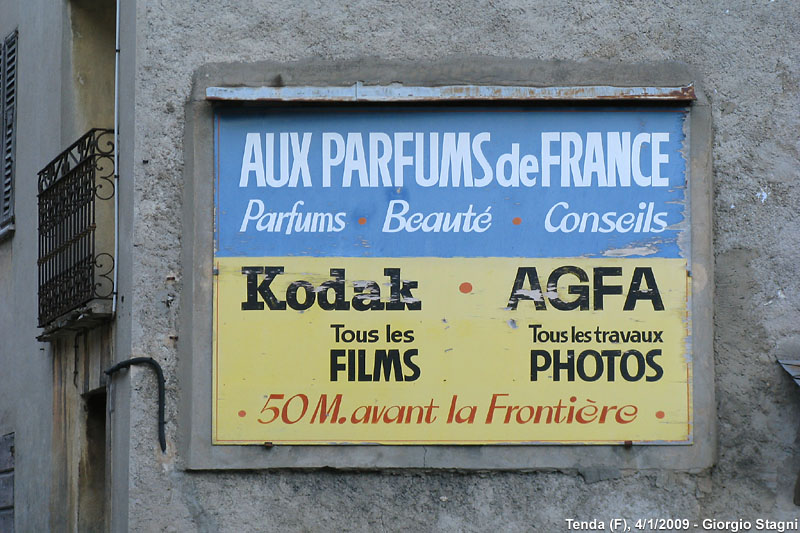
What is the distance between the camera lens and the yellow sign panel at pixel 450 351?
7.47 m

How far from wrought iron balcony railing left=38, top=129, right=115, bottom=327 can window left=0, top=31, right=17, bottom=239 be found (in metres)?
1.32

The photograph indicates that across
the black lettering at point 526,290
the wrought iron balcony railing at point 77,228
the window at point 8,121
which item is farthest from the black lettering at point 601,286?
the window at point 8,121

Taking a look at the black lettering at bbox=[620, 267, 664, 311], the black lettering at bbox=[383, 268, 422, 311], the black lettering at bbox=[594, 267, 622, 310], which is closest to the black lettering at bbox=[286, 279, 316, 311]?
the black lettering at bbox=[383, 268, 422, 311]

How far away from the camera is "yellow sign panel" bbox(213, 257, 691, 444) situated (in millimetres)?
7473

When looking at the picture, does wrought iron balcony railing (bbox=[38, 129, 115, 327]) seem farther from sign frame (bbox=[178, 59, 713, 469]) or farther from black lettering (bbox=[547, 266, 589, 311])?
black lettering (bbox=[547, 266, 589, 311])

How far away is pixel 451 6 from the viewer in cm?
787

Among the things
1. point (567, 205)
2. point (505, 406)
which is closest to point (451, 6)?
point (567, 205)

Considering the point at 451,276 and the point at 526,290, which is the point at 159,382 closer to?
the point at 451,276

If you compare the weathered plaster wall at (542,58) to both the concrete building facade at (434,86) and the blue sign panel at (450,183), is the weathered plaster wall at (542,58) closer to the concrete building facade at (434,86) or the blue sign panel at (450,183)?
the concrete building facade at (434,86)

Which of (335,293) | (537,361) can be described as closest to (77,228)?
(335,293)

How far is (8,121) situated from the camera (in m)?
10.8

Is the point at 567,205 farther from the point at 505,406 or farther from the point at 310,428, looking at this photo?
the point at 310,428

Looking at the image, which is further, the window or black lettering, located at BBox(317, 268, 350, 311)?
the window

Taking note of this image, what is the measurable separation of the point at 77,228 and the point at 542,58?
319 centimetres
